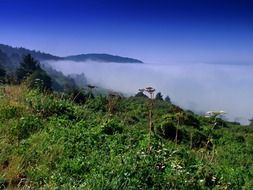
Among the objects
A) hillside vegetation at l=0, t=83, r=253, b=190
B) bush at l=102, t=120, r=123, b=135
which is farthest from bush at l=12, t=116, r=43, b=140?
bush at l=102, t=120, r=123, b=135

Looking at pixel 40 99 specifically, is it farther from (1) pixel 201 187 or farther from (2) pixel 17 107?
(1) pixel 201 187

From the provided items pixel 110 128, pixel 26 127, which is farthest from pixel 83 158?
pixel 110 128

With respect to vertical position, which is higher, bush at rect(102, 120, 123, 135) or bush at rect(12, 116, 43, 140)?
bush at rect(12, 116, 43, 140)

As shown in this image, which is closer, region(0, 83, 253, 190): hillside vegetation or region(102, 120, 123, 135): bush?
region(0, 83, 253, 190): hillside vegetation

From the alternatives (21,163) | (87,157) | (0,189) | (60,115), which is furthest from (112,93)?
(0,189)

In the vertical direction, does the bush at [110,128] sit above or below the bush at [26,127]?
below

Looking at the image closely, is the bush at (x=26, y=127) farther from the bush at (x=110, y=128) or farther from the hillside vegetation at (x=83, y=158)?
the bush at (x=110, y=128)

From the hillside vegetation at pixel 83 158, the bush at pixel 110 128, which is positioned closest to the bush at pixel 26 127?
the hillside vegetation at pixel 83 158

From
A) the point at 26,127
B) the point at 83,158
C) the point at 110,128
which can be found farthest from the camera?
the point at 110,128

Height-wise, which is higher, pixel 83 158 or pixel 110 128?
pixel 83 158

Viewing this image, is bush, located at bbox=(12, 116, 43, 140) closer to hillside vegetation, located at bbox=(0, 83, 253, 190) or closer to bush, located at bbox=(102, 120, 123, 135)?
hillside vegetation, located at bbox=(0, 83, 253, 190)

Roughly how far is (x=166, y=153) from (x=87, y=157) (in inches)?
67.3

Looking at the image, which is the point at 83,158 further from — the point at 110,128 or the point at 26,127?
the point at 110,128

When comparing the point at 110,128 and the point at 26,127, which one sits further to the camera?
the point at 110,128
